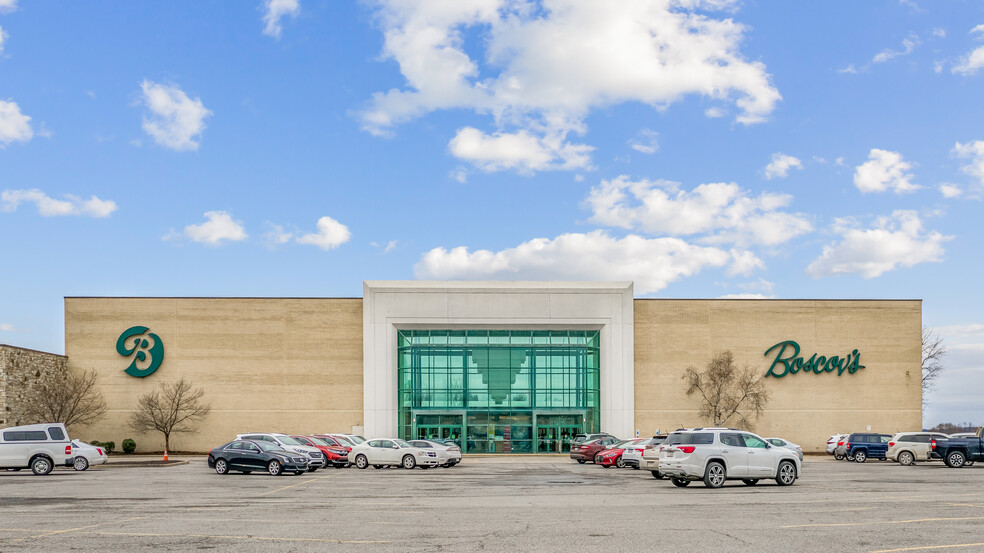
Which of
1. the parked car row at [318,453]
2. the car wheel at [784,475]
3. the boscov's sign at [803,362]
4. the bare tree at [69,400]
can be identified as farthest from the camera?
the boscov's sign at [803,362]

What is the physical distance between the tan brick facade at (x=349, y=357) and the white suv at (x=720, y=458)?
3500 centimetres

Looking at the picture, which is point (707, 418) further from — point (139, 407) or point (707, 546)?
point (707, 546)

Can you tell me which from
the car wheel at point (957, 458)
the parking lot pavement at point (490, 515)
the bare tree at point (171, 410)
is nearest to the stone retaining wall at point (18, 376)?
the bare tree at point (171, 410)

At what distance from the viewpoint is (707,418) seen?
195 ft

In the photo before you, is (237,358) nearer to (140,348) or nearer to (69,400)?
(140,348)

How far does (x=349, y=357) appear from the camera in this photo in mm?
59750

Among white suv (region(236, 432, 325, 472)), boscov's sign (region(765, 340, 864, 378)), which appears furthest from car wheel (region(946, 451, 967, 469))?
white suv (region(236, 432, 325, 472))

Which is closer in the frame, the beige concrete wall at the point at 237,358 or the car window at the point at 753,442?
the car window at the point at 753,442

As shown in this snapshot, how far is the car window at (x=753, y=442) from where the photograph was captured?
2470 cm

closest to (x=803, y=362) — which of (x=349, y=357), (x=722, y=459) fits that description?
(x=349, y=357)

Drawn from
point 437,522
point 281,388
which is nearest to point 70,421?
point 281,388

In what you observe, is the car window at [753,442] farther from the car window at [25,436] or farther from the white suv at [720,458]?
the car window at [25,436]

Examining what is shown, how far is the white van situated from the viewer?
3250 cm

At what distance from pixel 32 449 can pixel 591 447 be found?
24.3m
